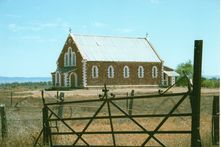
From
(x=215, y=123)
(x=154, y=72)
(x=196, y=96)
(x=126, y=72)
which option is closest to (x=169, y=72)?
(x=154, y=72)

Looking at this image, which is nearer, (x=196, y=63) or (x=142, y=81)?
(x=196, y=63)

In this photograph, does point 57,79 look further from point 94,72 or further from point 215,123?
point 215,123

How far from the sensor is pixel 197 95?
765 centimetres

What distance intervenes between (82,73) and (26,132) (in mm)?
43512

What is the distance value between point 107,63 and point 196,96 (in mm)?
48883

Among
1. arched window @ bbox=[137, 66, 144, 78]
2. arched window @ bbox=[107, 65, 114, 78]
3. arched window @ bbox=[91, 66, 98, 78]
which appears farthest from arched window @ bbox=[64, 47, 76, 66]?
arched window @ bbox=[137, 66, 144, 78]

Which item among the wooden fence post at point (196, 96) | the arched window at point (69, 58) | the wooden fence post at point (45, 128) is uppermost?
the arched window at point (69, 58)

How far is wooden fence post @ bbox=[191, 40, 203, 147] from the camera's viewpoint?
759cm

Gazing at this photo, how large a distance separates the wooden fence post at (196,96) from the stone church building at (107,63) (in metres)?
47.3

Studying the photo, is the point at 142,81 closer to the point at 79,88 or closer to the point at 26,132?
the point at 79,88

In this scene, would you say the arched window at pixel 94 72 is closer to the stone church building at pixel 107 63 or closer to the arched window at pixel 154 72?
the stone church building at pixel 107 63

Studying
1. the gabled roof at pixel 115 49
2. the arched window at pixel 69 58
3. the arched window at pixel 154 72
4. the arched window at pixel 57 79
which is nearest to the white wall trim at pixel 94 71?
the gabled roof at pixel 115 49

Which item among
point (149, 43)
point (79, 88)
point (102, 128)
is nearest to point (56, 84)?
point (79, 88)

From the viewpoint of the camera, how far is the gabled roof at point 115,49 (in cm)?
5638
